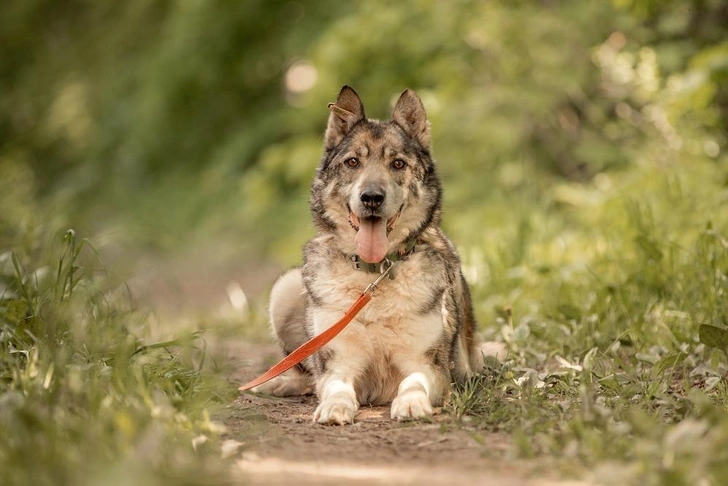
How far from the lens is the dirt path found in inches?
122

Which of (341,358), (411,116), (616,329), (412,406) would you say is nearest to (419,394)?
(412,406)

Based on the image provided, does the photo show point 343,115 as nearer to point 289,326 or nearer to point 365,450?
point 289,326

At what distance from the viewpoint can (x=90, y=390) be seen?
3.42 m

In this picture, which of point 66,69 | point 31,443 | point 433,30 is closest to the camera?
point 31,443

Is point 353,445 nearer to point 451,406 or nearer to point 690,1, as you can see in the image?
point 451,406

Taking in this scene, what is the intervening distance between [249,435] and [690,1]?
6.19 metres

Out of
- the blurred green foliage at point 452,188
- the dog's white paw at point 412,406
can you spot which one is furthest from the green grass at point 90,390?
the dog's white paw at point 412,406

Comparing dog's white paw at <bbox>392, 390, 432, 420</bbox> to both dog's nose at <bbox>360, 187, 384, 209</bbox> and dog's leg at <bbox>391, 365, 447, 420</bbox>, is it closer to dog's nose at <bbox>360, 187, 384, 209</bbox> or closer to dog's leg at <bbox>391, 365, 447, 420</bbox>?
dog's leg at <bbox>391, 365, 447, 420</bbox>

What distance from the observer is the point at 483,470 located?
324 centimetres

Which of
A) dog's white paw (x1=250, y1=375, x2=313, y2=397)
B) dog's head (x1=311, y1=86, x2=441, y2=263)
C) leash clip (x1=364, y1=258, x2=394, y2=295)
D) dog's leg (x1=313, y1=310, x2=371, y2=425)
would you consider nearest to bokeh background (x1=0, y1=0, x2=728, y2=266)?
dog's white paw (x1=250, y1=375, x2=313, y2=397)

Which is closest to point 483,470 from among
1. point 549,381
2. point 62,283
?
point 549,381

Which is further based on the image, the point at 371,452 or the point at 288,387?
the point at 288,387

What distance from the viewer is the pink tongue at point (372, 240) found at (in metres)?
4.75

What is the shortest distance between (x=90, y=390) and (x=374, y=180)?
191cm
